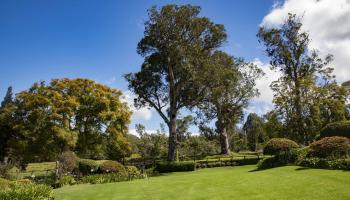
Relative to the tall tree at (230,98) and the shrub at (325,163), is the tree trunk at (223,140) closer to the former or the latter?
the tall tree at (230,98)

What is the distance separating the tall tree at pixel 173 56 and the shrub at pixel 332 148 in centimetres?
1741

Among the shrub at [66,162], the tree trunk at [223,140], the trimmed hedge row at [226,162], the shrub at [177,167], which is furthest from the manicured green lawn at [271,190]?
the tree trunk at [223,140]

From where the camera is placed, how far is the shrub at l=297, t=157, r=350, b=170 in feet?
52.0

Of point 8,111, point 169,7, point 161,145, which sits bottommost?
point 161,145

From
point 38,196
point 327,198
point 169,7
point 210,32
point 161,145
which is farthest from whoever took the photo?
point 161,145

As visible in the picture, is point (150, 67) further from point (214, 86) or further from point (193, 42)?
point (214, 86)

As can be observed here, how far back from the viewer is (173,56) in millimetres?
34406

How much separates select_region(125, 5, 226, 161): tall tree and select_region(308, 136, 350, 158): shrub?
57.1 ft

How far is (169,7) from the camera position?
1355 inches

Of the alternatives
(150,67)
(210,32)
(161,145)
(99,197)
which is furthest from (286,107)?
(99,197)

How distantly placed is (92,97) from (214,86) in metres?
14.8

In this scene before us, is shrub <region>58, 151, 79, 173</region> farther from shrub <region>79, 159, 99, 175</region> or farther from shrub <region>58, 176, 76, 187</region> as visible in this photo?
shrub <region>58, 176, 76, 187</region>

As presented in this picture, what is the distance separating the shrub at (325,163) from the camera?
15.8 metres

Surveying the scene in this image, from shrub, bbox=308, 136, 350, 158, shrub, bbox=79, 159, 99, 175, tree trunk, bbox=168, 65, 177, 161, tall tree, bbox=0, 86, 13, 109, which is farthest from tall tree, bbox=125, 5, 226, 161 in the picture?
tall tree, bbox=0, 86, 13, 109
